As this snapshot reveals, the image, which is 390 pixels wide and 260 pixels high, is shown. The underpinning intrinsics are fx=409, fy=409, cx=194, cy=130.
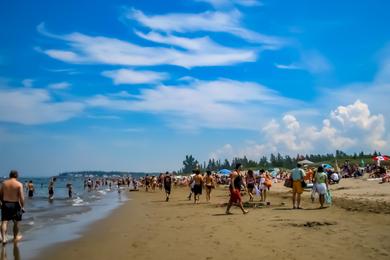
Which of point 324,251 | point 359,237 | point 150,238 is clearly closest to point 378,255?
point 324,251

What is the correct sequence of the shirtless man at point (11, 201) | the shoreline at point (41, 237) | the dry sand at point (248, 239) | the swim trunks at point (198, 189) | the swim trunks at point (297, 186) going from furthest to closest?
the swim trunks at point (198, 189), the swim trunks at point (297, 186), the shirtless man at point (11, 201), the shoreline at point (41, 237), the dry sand at point (248, 239)

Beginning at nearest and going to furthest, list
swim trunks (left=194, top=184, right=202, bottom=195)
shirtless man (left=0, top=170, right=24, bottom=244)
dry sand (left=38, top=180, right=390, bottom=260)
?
dry sand (left=38, top=180, right=390, bottom=260) → shirtless man (left=0, top=170, right=24, bottom=244) → swim trunks (left=194, top=184, right=202, bottom=195)

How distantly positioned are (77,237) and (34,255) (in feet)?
8.95

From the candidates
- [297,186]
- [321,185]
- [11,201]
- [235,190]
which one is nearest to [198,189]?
[297,186]

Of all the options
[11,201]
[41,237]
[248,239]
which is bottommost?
[41,237]

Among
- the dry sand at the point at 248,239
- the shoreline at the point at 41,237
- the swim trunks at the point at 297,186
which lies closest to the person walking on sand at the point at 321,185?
the swim trunks at the point at 297,186

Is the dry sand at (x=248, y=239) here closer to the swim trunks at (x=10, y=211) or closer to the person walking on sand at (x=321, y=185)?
the swim trunks at (x=10, y=211)

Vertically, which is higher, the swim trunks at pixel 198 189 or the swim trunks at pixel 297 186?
the swim trunks at pixel 297 186

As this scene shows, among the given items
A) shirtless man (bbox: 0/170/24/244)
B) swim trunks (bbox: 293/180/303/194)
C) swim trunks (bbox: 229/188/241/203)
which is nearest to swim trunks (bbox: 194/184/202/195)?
swim trunks (bbox: 293/180/303/194)

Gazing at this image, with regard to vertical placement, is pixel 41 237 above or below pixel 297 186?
below

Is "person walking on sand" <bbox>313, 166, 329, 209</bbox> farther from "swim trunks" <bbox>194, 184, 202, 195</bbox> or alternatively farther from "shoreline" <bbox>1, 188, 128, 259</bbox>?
"shoreline" <bbox>1, 188, 128, 259</bbox>

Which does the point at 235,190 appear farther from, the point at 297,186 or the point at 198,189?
the point at 198,189

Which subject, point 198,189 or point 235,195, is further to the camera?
point 198,189

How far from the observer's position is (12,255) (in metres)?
9.01
